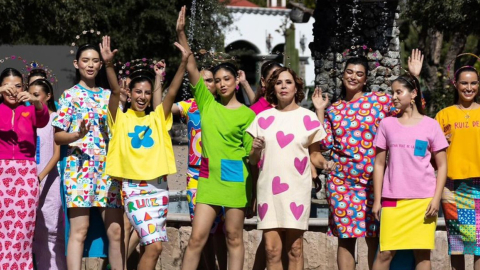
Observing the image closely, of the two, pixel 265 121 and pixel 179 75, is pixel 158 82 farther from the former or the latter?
pixel 265 121

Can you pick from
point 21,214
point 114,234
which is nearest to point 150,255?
point 114,234

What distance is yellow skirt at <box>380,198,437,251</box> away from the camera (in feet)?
22.0

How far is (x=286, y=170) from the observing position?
6.82 meters

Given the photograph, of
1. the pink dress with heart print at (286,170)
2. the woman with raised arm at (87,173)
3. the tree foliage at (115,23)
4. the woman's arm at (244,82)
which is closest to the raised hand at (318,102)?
the pink dress with heart print at (286,170)

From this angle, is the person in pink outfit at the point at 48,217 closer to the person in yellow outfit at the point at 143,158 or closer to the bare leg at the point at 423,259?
the person in yellow outfit at the point at 143,158

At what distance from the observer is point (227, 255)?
295 inches

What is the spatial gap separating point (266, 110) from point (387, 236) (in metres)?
1.31

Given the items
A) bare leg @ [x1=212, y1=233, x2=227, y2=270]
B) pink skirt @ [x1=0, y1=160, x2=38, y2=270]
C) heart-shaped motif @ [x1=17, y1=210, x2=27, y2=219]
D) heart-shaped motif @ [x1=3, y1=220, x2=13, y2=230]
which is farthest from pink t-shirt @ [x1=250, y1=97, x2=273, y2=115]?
heart-shaped motif @ [x1=3, y1=220, x2=13, y2=230]

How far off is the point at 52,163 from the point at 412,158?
2.84m

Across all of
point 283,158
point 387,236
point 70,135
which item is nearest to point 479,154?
point 387,236

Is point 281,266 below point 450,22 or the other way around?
below

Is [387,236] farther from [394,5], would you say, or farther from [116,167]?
[394,5]

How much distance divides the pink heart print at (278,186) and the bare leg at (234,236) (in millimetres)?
376

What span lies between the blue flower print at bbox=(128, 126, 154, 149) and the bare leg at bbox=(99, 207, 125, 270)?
579 millimetres
